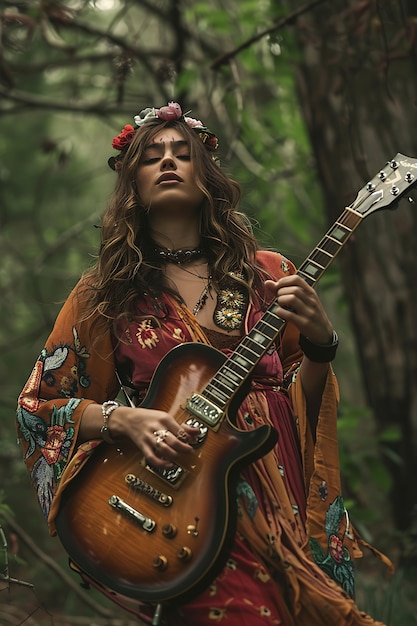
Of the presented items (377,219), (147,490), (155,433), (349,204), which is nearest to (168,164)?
(155,433)

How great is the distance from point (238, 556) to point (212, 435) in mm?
320

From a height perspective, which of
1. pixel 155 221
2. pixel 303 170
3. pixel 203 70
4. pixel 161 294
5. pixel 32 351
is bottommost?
pixel 32 351

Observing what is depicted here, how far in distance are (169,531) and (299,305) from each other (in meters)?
0.67

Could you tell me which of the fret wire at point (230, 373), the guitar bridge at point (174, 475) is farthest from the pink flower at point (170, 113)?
the guitar bridge at point (174, 475)

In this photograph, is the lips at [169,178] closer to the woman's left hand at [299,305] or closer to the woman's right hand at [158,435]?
the woman's left hand at [299,305]

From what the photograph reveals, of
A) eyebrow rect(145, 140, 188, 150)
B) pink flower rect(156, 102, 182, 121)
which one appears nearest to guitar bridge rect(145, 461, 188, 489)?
eyebrow rect(145, 140, 188, 150)

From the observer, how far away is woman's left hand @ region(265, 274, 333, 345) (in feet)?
8.66

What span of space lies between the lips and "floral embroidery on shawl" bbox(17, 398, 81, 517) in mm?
695

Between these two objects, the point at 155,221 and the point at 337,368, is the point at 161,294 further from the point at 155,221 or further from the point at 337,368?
the point at 337,368

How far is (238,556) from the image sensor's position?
260 centimetres

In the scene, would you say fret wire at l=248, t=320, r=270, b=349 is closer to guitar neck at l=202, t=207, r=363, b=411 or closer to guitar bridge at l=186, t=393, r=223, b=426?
guitar neck at l=202, t=207, r=363, b=411

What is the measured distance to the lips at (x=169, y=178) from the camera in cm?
302

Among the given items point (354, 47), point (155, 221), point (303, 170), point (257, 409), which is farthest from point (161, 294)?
point (303, 170)

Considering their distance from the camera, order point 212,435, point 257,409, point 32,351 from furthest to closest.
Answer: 1. point 32,351
2. point 257,409
3. point 212,435
